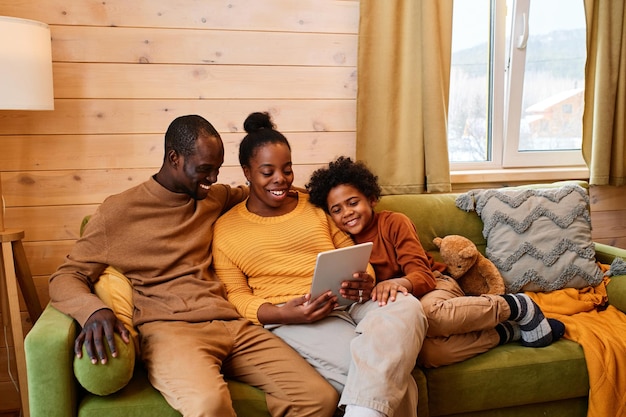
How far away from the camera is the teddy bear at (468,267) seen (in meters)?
2.27

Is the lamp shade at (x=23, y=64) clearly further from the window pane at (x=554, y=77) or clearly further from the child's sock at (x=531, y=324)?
the window pane at (x=554, y=77)

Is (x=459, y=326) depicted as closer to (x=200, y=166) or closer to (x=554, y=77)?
(x=200, y=166)

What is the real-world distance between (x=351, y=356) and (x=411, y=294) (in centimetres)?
33

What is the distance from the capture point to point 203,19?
98.7 inches

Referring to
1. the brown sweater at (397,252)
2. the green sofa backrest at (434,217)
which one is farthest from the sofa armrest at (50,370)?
the green sofa backrest at (434,217)

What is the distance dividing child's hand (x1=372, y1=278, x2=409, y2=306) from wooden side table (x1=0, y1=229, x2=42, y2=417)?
121 centimetres

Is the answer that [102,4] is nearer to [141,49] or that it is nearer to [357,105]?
[141,49]

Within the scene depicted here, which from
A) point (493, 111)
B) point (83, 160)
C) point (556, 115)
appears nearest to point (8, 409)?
point (83, 160)

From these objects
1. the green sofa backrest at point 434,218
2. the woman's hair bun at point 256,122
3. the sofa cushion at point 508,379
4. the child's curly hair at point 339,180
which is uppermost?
the woman's hair bun at point 256,122

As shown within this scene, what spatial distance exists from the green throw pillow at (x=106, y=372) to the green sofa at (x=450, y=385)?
0.14 feet

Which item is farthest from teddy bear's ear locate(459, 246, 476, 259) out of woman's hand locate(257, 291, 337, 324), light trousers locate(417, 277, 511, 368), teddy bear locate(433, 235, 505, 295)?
woman's hand locate(257, 291, 337, 324)

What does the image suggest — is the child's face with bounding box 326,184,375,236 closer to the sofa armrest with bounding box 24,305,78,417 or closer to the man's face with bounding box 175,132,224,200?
the man's face with bounding box 175,132,224,200

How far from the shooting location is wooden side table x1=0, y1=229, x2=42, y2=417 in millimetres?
2133

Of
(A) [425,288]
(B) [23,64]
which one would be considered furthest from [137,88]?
(A) [425,288]
